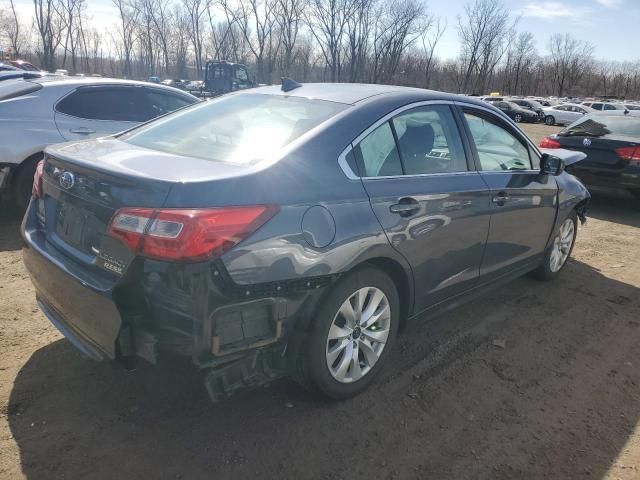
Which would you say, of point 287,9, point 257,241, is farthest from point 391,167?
point 287,9

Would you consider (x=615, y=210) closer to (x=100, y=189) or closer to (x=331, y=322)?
(x=331, y=322)

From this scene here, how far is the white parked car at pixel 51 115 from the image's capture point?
5258 millimetres

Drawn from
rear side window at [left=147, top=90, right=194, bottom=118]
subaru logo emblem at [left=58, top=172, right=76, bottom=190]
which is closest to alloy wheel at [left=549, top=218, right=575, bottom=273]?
subaru logo emblem at [left=58, top=172, right=76, bottom=190]

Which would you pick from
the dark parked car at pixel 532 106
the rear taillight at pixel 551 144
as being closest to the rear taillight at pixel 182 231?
the rear taillight at pixel 551 144

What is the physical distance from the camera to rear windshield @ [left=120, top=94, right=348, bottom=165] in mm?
2535

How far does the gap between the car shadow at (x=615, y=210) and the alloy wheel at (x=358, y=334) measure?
19.6 feet

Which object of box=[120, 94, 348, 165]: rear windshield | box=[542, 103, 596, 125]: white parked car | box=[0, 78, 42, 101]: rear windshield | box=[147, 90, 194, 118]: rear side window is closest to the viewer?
box=[120, 94, 348, 165]: rear windshield

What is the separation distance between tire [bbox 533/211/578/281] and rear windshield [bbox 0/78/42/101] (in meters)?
5.64

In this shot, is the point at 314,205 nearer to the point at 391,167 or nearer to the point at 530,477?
the point at 391,167

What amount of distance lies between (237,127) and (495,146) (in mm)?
1990

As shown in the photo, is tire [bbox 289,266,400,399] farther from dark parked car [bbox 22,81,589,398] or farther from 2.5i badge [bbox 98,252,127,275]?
2.5i badge [bbox 98,252,127,275]

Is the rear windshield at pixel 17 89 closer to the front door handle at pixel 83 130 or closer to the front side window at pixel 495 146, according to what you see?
the front door handle at pixel 83 130

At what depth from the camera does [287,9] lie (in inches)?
2376

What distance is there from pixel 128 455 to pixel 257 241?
3.87 feet
